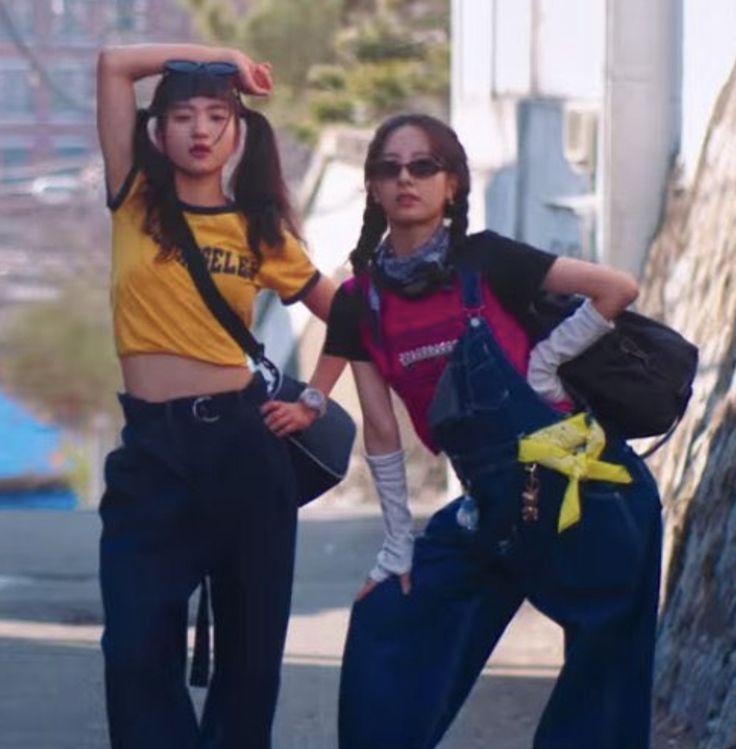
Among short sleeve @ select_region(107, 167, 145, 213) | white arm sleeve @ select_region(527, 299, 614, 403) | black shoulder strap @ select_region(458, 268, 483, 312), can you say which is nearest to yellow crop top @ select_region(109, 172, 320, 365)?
short sleeve @ select_region(107, 167, 145, 213)

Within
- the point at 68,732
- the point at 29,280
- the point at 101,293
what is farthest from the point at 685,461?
the point at 29,280

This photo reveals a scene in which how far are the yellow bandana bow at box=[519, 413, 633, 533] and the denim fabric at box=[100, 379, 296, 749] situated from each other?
0.71 meters

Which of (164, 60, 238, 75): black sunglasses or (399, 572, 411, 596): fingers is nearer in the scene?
(399, 572, 411, 596): fingers

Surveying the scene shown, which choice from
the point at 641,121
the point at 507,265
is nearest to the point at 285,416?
the point at 507,265

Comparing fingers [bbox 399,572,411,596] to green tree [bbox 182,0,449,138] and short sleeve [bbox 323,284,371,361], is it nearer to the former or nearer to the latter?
short sleeve [bbox 323,284,371,361]

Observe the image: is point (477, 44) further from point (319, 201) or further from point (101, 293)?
point (101, 293)

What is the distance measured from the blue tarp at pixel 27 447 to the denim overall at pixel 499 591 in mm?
22164

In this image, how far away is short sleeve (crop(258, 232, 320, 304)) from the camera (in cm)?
568

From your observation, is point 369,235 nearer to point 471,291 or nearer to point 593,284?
point 471,291

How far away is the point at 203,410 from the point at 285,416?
227 mm

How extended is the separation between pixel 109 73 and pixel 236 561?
3.93 ft

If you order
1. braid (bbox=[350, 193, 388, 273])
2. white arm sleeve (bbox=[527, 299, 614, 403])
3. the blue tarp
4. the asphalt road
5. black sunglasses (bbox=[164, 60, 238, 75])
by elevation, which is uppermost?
black sunglasses (bbox=[164, 60, 238, 75])

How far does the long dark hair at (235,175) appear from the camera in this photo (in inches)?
219

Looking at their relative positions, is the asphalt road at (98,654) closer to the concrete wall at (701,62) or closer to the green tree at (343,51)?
the concrete wall at (701,62)
